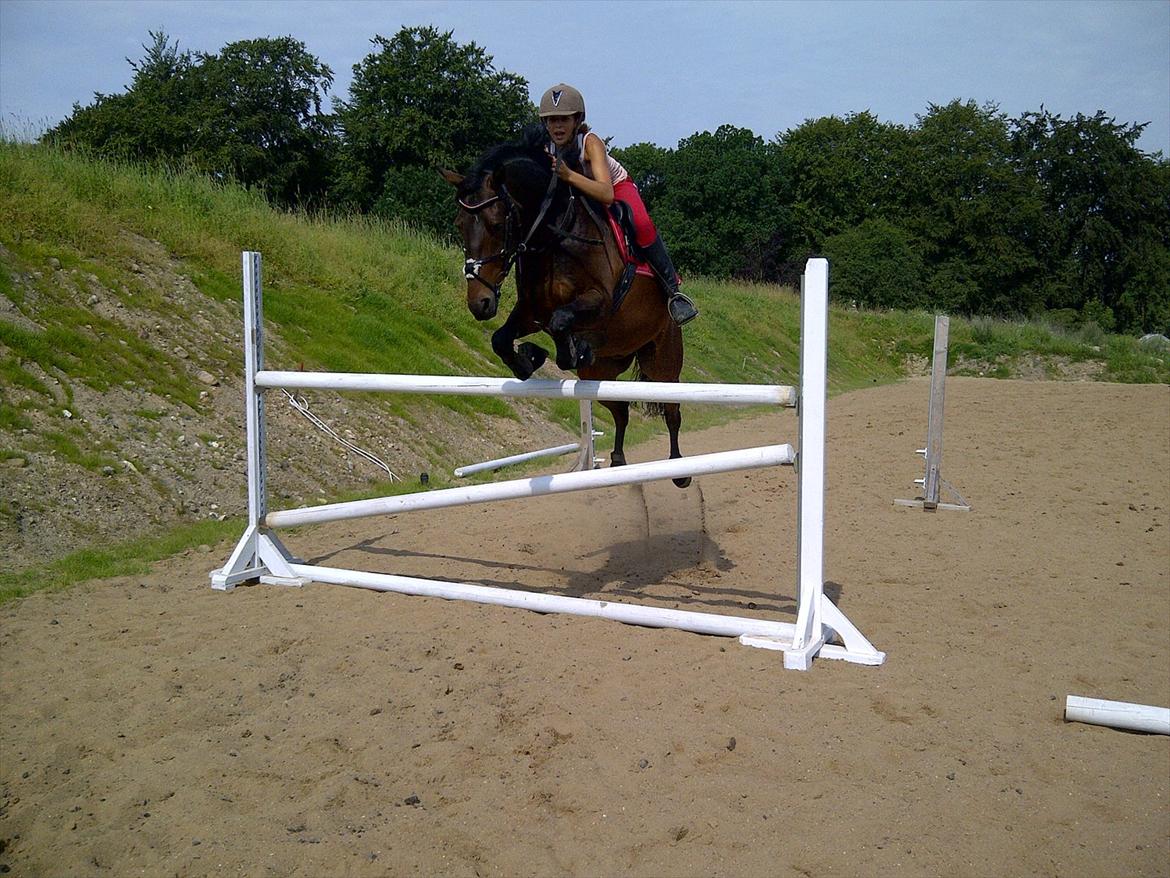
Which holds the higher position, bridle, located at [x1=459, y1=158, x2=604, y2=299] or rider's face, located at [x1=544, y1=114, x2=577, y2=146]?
rider's face, located at [x1=544, y1=114, x2=577, y2=146]

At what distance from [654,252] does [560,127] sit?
0.87 metres

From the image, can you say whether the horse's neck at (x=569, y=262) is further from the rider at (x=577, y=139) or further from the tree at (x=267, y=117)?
the tree at (x=267, y=117)

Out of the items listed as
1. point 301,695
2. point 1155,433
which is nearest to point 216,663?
point 301,695

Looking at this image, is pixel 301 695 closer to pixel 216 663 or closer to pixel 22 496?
pixel 216 663

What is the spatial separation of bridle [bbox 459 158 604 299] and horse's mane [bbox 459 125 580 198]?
62mm

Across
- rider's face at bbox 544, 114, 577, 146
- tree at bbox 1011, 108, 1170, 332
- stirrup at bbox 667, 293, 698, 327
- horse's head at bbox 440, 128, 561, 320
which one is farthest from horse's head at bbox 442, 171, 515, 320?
tree at bbox 1011, 108, 1170, 332

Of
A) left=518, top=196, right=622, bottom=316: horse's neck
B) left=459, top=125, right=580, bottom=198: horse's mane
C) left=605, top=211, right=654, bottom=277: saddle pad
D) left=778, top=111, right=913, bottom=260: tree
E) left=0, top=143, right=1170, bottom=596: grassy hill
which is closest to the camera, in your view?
left=459, top=125, right=580, bottom=198: horse's mane

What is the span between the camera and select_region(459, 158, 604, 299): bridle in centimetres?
381

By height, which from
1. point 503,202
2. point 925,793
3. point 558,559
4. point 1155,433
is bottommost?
point 1155,433

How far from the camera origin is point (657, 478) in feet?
13.0

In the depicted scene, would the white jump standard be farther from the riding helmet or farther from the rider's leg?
the riding helmet

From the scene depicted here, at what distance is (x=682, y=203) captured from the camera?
42.7m

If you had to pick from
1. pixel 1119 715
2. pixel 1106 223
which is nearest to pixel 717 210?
pixel 1106 223

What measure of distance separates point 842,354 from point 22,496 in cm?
2418
